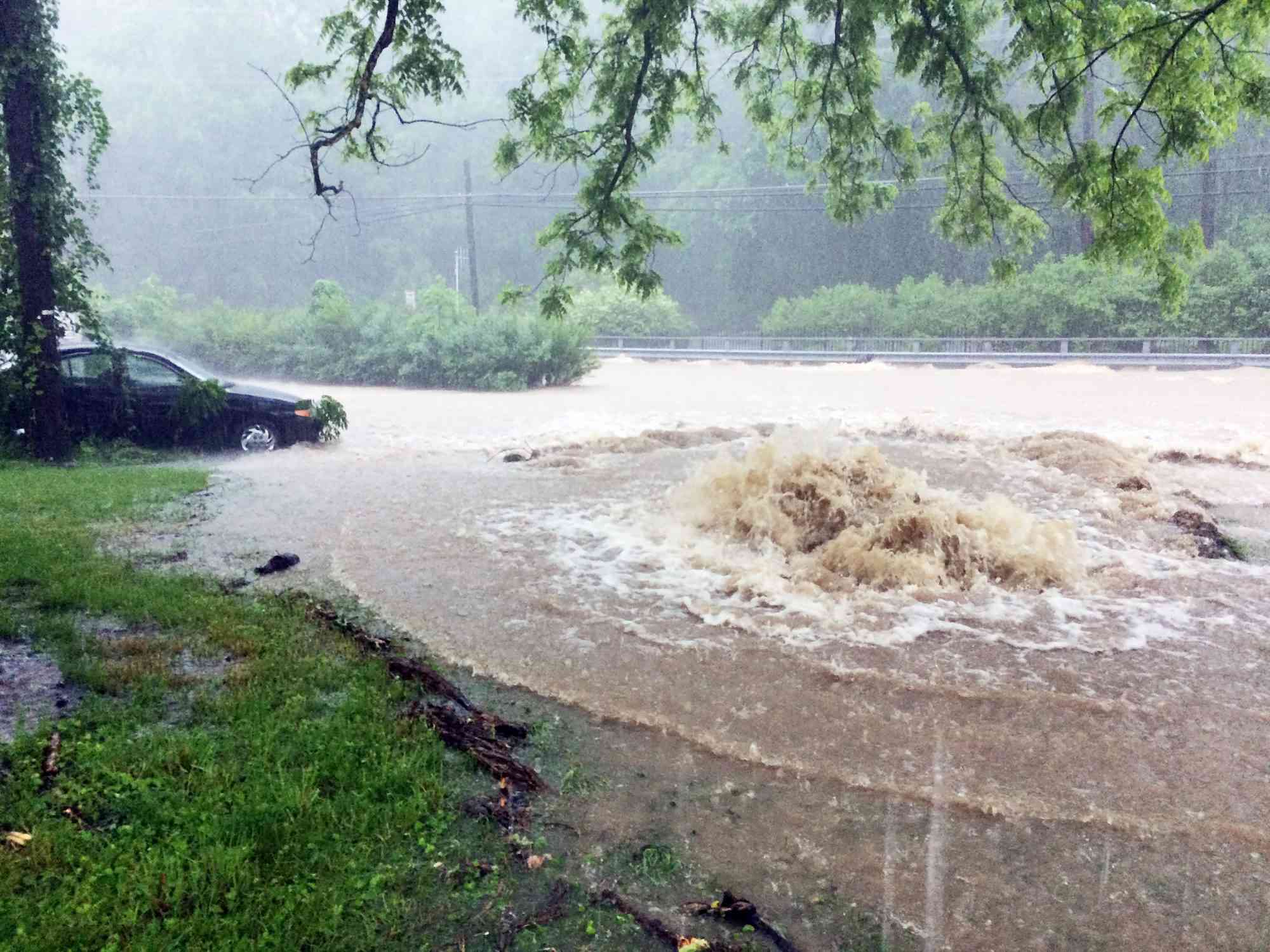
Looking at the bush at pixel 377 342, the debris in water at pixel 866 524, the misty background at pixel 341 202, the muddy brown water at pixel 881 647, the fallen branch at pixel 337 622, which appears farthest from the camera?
the misty background at pixel 341 202

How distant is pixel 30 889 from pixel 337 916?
1006 millimetres

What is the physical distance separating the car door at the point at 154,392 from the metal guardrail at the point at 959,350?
2359cm

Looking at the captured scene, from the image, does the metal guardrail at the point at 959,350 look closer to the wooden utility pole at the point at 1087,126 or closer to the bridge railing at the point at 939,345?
the bridge railing at the point at 939,345

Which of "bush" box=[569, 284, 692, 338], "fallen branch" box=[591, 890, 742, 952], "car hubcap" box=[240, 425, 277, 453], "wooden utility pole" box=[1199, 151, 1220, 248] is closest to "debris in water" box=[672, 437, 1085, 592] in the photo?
"fallen branch" box=[591, 890, 742, 952]

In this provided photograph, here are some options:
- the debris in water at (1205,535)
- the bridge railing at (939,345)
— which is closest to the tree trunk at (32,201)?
the debris in water at (1205,535)

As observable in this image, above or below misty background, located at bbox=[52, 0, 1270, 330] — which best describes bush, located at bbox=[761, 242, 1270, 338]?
below

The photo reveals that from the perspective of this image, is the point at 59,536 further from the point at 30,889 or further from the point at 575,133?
the point at 575,133

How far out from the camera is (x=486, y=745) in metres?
4.57

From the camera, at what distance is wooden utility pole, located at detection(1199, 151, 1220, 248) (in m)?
35.4

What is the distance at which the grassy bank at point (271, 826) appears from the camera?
124 inches

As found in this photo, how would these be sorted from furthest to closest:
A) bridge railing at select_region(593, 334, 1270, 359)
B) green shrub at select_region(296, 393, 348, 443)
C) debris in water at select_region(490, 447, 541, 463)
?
bridge railing at select_region(593, 334, 1270, 359), green shrub at select_region(296, 393, 348, 443), debris in water at select_region(490, 447, 541, 463)

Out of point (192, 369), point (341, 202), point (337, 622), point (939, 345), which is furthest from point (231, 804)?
point (341, 202)

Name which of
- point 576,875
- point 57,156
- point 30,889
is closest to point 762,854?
point 576,875

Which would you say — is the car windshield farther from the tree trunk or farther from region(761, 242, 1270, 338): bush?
region(761, 242, 1270, 338): bush
